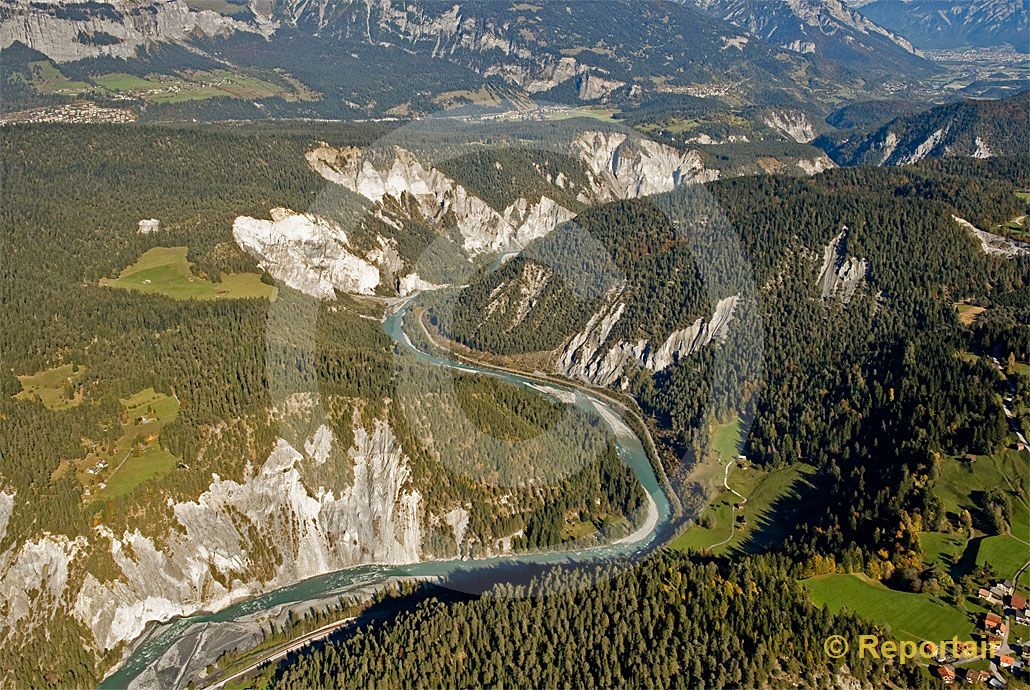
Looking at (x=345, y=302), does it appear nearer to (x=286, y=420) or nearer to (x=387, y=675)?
(x=286, y=420)

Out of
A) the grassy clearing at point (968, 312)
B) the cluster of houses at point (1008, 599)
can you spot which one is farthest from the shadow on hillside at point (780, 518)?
the grassy clearing at point (968, 312)

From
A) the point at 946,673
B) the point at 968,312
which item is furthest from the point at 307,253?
the point at 946,673

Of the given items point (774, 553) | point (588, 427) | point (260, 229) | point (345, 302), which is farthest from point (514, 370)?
point (774, 553)

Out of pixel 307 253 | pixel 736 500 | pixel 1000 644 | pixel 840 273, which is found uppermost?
pixel 840 273

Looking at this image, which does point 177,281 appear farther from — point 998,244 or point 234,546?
point 998,244

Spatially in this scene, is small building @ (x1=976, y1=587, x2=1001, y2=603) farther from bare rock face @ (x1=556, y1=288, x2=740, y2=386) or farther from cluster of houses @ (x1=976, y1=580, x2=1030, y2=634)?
bare rock face @ (x1=556, y1=288, x2=740, y2=386)

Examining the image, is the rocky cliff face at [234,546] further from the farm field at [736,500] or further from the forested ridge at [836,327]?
the forested ridge at [836,327]
